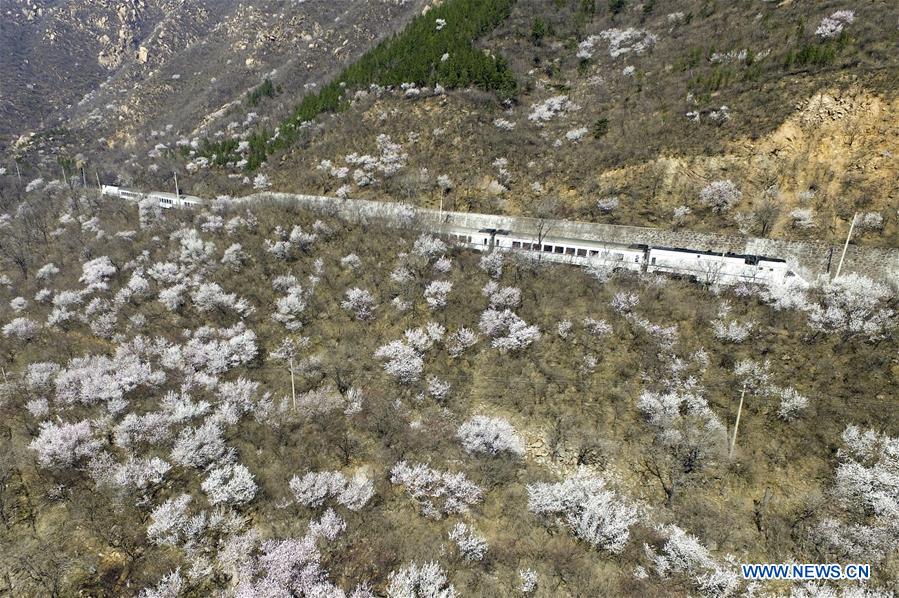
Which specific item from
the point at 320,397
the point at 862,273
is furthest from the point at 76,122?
the point at 862,273

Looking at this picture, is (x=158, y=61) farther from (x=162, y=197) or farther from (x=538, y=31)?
(x=538, y=31)

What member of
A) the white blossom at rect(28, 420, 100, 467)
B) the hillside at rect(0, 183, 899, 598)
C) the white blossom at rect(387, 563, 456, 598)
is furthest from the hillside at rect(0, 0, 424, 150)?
the white blossom at rect(387, 563, 456, 598)

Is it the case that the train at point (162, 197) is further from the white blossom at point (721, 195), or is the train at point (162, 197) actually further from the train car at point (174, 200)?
the white blossom at point (721, 195)

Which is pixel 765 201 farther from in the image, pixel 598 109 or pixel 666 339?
pixel 598 109

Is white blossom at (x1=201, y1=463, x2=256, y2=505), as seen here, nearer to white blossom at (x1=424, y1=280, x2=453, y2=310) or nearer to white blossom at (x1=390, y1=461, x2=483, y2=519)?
white blossom at (x1=390, y1=461, x2=483, y2=519)

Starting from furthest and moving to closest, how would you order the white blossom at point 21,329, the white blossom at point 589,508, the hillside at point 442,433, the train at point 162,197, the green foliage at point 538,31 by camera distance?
the green foliage at point 538,31, the train at point 162,197, the white blossom at point 21,329, the white blossom at point 589,508, the hillside at point 442,433

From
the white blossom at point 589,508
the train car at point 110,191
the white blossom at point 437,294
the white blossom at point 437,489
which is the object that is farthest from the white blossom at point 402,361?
the train car at point 110,191
